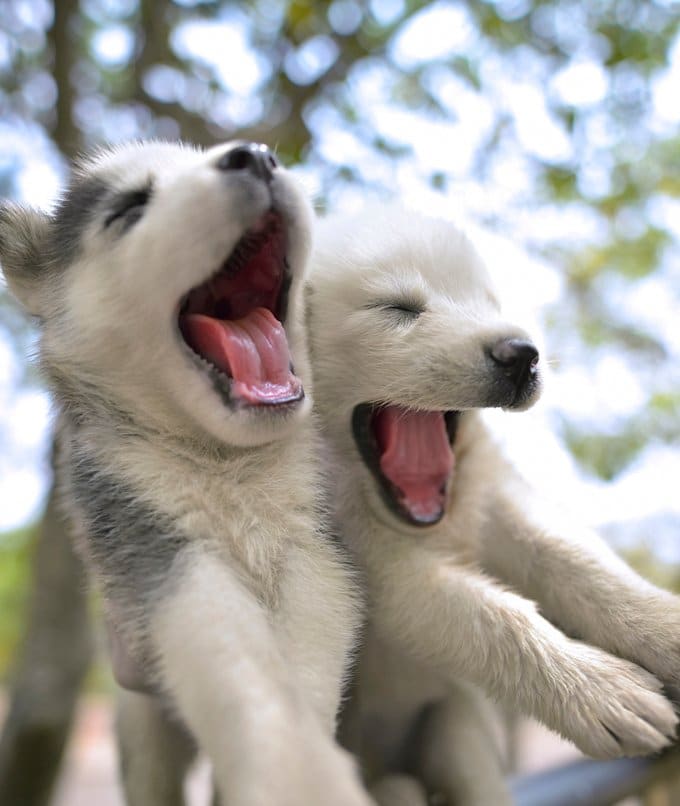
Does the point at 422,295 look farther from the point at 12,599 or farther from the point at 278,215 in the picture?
the point at 12,599

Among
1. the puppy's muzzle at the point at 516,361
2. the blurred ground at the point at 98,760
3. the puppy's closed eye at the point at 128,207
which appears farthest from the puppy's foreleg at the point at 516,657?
the blurred ground at the point at 98,760

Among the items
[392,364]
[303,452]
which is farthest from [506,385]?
[303,452]

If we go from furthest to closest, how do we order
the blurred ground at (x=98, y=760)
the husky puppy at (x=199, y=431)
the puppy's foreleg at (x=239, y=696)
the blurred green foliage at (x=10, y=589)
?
the blurred green foliage at (x=10, y=589) → the blurred ground at (x=98, y=760) → the husky puppy at (x=199, y=431) → the puppy's foreleg at (x=239, y=696)

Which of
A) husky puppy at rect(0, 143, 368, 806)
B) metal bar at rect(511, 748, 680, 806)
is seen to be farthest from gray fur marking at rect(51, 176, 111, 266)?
metal bar at rect(511, 748, 680, 806)

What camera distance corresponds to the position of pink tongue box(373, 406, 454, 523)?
1102 millimetres

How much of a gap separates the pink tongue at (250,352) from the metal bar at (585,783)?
1093mm

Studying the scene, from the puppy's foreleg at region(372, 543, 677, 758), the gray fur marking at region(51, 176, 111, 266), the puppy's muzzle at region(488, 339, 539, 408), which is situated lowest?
the puppy's foreleg at region(372, 543, 677, 758)

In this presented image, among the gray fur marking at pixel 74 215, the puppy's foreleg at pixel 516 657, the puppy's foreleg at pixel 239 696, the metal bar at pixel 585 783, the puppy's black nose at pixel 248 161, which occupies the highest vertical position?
the puppy's black nose at pixel 248 161

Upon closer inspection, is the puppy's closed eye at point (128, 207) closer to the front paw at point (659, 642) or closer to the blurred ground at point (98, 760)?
the front paw at point (659, 642)

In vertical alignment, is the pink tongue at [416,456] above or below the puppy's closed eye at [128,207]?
below

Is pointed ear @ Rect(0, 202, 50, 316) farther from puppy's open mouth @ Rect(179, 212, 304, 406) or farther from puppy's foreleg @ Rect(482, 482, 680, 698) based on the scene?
puppy's foreleg @ Rect(482, 482, 680, 698)

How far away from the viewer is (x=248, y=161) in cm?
93

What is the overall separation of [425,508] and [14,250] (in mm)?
726

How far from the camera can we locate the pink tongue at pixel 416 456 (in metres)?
1.10
